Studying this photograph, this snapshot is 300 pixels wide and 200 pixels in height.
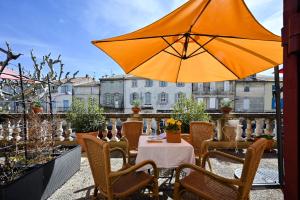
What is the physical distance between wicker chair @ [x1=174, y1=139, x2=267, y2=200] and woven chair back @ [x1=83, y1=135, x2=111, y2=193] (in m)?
0.82

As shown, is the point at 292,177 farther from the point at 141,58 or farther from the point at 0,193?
the point at 141,58

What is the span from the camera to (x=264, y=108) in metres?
35.7

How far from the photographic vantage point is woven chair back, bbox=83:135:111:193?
87.5 inches

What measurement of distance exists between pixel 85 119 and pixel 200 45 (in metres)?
3.66

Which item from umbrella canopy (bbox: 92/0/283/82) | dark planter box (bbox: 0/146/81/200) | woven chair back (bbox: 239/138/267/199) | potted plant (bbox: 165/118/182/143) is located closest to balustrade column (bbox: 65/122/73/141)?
dark planter box (bbox: 0/146/81/200)

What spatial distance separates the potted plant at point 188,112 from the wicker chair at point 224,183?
291 centimetres

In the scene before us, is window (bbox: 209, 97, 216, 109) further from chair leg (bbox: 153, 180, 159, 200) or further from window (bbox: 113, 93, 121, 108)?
chair leg (bbox: 153, 180, 159, 200)

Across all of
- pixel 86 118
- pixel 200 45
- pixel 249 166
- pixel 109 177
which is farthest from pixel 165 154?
pixel 86 118

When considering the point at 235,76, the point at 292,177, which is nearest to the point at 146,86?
the point at 235,76

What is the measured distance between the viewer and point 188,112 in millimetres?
5910

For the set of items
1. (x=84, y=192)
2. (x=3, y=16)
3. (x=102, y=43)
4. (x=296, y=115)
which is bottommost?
(x=84, y=192)

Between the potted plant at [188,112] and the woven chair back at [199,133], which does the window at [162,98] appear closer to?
the potted plant at [188,112]

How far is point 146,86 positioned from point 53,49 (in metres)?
25.7

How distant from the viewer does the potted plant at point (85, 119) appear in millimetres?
5832
